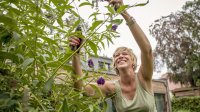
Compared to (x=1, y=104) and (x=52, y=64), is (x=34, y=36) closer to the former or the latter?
(x=52, y=64)

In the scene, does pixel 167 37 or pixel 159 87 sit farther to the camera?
pixel 167 37

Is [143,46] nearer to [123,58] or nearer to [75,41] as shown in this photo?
[123,58]

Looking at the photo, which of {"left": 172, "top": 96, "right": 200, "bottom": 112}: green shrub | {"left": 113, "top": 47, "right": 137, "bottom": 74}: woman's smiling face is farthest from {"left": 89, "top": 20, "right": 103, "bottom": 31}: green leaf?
{"left": 172, "top": 96, "right": 200, "bottom": 112}: green shrub

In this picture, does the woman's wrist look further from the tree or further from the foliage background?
the tree

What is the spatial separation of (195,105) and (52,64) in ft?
88.2

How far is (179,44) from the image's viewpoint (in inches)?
1294

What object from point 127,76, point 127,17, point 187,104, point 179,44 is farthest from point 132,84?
point 179,44

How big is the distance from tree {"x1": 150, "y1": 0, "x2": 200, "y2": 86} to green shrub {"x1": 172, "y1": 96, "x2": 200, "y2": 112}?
19.8 ft

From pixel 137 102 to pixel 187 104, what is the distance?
26307 mm

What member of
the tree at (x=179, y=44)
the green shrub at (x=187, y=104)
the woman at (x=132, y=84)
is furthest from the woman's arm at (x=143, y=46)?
the tree at (x=179, y=44)

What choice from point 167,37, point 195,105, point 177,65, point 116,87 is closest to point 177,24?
point 167,37

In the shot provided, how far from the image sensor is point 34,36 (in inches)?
45.6

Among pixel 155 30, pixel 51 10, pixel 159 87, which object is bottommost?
pixel 159 87

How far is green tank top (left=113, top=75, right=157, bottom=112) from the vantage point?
2.01 metres
